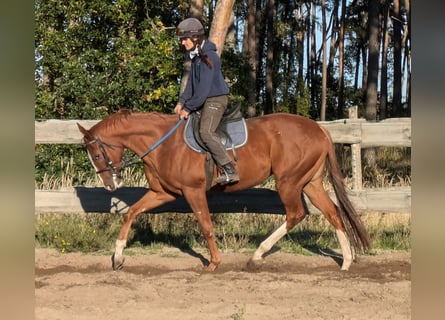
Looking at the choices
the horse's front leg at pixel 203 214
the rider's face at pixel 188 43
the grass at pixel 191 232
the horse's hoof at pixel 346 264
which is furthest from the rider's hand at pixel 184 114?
the horse's hoof at pixel 346 264

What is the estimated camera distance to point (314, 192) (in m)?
7.45

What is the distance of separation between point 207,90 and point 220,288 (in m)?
2.24

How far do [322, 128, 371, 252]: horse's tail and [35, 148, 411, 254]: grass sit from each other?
2.76 feet

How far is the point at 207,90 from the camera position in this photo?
21.9 ft

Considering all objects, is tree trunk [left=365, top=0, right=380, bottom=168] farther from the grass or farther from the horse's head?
the horse's head

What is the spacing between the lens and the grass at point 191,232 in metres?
8.24

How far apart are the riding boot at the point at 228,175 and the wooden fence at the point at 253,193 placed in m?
1.35

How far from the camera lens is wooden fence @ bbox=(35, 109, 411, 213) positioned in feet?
25.6

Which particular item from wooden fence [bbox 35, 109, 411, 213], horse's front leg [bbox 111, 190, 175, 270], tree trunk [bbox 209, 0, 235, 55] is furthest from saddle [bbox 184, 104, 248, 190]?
tree trunk [bbox 209, 0, 235, 55]

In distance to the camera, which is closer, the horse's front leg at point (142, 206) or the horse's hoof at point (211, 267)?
the horse's hoof at point (211, 267)

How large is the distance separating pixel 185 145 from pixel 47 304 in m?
2.56

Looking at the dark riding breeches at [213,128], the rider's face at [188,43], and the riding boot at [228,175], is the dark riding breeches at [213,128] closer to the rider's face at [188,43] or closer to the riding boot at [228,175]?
the riding boot at [228,175]
